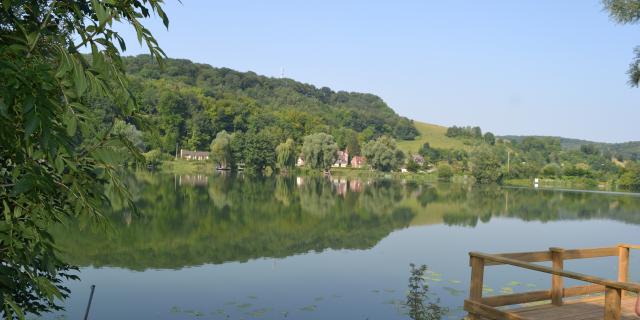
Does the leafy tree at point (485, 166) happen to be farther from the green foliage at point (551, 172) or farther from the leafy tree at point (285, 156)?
the leafy tree at point (285, 156)

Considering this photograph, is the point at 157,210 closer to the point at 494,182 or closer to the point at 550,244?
the point at 550,244

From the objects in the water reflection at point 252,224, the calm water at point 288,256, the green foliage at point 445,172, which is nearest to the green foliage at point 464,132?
the green foliage at point 445,172

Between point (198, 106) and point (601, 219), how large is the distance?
8795 cm

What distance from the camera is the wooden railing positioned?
5.16m

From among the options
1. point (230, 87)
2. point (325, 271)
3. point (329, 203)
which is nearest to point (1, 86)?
point (325, 271)

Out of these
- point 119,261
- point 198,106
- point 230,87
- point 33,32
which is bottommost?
point 119,261

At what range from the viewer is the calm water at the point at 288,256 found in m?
11.1

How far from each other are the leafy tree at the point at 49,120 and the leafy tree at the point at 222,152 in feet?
272

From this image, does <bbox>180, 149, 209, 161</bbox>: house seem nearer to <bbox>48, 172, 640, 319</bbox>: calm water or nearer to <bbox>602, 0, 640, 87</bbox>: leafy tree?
<bbox>48, 172, 640, 319</bbox>: calm water

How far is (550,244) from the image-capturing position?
74.6 ft

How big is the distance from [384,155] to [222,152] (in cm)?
2620

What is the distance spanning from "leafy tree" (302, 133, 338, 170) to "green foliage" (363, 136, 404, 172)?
757 centimetres

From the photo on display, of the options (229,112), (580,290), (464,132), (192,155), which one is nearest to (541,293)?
(580,290)

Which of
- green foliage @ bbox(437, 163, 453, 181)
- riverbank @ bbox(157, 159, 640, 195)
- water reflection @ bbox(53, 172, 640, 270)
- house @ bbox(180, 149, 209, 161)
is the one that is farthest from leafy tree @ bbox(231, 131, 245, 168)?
water reflection @ bbox(53, 172, 640, 270)
